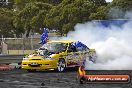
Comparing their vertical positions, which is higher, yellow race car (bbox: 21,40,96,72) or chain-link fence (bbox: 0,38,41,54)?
yellow race car (bbox: 21,40,96,72)

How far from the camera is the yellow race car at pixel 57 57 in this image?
63.8 feet

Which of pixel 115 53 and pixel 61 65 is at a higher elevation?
pixel 115 53

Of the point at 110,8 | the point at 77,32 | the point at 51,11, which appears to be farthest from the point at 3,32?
the point at 77,32

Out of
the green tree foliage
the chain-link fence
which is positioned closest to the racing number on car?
the chain-link fence

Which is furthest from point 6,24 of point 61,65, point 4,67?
point 61,65

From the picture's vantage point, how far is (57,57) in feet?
63.9

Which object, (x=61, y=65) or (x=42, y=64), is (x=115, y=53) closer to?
(x=61, y=65)

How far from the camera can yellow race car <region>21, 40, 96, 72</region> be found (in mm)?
19453

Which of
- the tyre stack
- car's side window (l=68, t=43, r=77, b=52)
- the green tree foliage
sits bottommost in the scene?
the green tree foliage

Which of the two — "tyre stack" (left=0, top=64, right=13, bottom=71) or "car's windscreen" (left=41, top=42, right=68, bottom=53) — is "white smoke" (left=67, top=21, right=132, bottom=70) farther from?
"tyre stack" (left=0, top=64, right=13, bottom=71)

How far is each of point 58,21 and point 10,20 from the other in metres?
15.4

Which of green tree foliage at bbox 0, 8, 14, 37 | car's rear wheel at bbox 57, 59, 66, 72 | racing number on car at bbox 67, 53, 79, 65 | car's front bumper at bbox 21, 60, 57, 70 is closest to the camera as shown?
car's front bumper at bbox 21, 60, 57, 70

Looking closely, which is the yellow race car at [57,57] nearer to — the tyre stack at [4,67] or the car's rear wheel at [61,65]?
the car's rear wheel at [61,65]

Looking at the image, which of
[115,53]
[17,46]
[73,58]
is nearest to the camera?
[73,58]
